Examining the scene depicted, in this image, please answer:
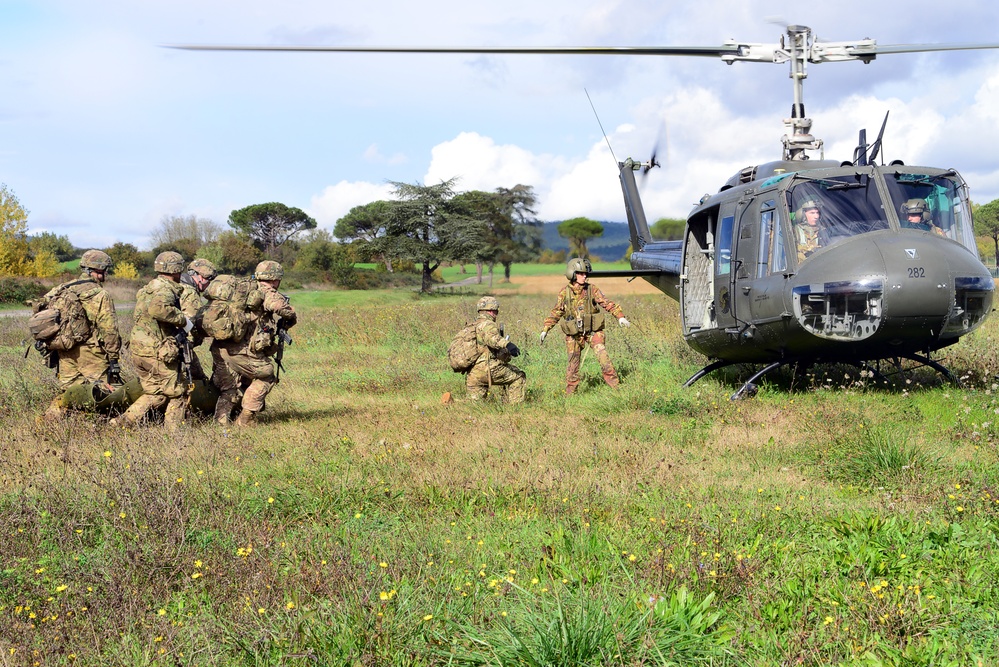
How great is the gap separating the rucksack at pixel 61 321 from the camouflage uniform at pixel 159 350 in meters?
0.70

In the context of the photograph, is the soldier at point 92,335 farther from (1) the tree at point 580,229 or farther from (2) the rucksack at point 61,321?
(1) the tree at point 580,229

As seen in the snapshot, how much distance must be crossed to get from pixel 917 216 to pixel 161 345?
24.4 feet

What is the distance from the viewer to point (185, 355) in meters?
8.84

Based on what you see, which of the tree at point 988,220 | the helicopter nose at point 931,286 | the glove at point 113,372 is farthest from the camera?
the tree at point 988,220

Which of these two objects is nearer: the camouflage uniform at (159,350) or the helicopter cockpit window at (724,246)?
the camouflage uniform at (159,350)

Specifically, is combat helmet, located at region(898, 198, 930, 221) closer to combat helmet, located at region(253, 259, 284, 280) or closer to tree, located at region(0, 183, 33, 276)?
combat helmet, located at region(253, 259, 284, 280)

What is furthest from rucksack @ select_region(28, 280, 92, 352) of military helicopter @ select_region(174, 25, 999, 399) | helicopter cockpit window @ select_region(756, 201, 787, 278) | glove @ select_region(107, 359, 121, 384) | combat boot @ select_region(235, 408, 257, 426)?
helicopter cockpit window @ select_region(756, 201, 787, 278)

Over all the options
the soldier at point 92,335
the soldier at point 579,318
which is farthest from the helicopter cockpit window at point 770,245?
the soldier at point 92,335

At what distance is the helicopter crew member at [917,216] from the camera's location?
26.8ft

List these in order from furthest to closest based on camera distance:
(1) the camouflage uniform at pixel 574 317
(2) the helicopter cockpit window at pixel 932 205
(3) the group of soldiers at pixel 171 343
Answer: (1) the camouflage uniform at pixel 574 317, (3) the group of soldiers at pixel 171 343, (2) the helicopter cockpit window at pixel 932 205

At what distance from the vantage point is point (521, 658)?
3107mm

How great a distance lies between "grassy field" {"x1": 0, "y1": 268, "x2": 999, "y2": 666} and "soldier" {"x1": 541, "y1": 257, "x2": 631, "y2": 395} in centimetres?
162

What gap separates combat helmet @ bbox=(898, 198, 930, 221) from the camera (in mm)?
8195

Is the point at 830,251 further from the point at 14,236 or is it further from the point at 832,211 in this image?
the point at 14,236
